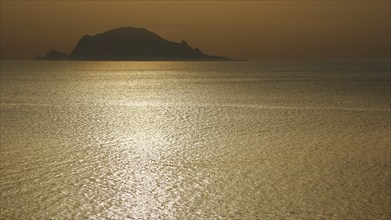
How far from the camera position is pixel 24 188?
599 inches

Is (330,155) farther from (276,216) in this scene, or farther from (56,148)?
(56,148)

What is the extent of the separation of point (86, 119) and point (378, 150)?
18844 mm

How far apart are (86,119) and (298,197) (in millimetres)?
22209

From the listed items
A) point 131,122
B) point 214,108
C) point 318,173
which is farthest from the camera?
point 214,108

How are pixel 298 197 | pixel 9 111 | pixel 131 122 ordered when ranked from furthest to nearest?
pixel 9 111 < pixel 131 122 < pixel 298 197

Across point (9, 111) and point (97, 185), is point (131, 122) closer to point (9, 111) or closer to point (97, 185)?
point (9, 111)

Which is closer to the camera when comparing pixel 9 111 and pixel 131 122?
pixel 131 122

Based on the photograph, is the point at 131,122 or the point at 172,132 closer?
the point at 172,132

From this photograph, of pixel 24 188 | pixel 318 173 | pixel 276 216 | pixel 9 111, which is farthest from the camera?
pixel 9 111

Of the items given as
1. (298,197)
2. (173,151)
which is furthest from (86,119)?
(298,197)

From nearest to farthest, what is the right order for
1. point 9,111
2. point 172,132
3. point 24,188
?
point 24,188 → point 172,132 → point 9,111

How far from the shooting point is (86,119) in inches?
1356

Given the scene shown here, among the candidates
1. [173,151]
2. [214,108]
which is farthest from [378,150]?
[214,108]

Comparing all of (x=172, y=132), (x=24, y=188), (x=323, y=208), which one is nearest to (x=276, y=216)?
(x=323, y=208)
